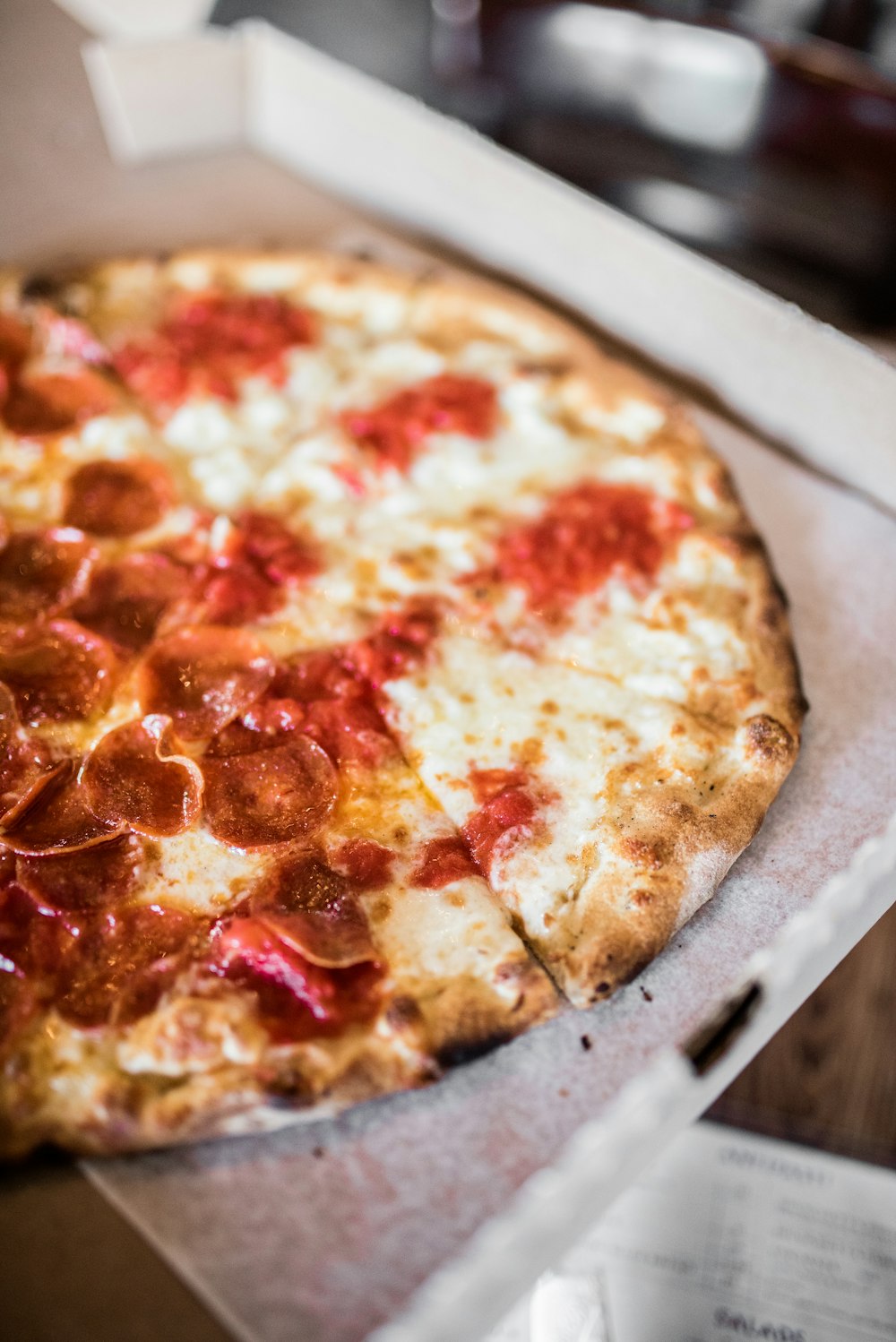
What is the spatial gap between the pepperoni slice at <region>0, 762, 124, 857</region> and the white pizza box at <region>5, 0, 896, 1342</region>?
455 mm

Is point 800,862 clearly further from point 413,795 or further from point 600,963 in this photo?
point 413,795

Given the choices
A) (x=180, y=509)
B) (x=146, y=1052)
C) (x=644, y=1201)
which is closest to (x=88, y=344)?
(x=180, y=509)

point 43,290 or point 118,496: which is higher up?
point 43,290

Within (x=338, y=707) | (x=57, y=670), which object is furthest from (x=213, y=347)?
(x=338, y=707)

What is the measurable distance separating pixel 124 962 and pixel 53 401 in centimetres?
130

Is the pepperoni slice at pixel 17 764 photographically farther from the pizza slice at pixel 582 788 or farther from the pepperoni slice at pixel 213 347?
the pepperoni slice at pixel 213 347

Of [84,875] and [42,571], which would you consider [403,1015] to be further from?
[42,571]

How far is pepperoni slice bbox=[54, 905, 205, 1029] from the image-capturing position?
1.41 metres

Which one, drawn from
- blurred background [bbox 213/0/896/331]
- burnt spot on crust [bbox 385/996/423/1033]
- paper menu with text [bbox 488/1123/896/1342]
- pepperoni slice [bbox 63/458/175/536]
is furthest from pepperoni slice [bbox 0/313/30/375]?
paper menu with text [bbox 488/1123/896/1342]

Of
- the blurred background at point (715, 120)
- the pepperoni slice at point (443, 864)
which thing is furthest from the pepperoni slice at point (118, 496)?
the blurred background at point (715, 120)

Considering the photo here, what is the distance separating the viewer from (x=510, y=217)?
8.22 ft

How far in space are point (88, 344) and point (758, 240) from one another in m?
1.80

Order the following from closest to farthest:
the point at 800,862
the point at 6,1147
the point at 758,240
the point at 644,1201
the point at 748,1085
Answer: the point at 6,1147 → the point at 800,862 → the point at 644,1201 → the point at 748,1085 → the point at 758,240

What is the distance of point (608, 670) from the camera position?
1818 millimetres
